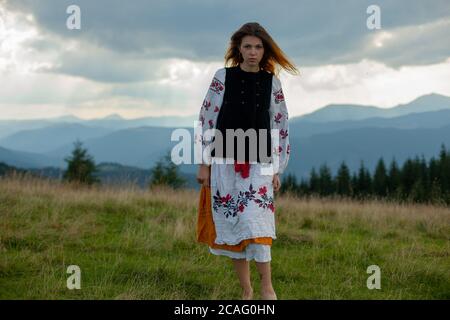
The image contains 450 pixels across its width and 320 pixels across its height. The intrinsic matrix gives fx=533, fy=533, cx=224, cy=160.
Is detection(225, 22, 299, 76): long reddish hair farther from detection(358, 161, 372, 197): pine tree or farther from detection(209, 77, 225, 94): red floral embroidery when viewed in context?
detection(358, 161, 372, 197): pine tree

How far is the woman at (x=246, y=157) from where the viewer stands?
4.62m

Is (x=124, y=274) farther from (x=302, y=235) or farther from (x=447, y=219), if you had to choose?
(x=447, y=219)

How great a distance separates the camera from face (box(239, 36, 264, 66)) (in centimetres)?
468

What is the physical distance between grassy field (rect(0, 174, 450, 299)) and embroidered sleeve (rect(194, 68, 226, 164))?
1.29m

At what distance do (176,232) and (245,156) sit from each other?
279 cm

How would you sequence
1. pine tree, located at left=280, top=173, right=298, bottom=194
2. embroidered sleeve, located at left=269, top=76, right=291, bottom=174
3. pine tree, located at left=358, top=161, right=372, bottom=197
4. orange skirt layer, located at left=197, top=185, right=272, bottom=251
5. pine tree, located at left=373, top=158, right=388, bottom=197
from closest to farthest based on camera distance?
orange skirt layer, located at left=197, top=185, right=272, bottom=251 → embroidered sleeve, located at left=269, top=76, right=291, bottom=174 → pine tree, located at left=280, top=173, right=298, bottom=194 → pine tree, located at left=373, top=158, right=388, bottom=197 → pine tree, located at left=358, top=161, right=372, bottom=197

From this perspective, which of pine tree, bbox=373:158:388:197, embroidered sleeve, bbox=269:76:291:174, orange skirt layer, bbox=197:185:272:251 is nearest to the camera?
orange skirt layer, bbox=197:185:272:251

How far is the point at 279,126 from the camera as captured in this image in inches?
194

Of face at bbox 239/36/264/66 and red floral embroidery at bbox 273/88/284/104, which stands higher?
face at bbox 239/36/264/66

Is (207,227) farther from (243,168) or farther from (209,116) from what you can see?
(209,116)

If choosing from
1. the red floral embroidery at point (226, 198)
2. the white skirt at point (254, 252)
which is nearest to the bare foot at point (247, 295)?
the white skirt at point (254, 252)

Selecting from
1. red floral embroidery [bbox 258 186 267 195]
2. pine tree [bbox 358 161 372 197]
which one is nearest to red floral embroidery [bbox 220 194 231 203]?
red floral embroidery [bbox 258 186 267 195]

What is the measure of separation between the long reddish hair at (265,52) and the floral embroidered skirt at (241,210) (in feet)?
3.12
